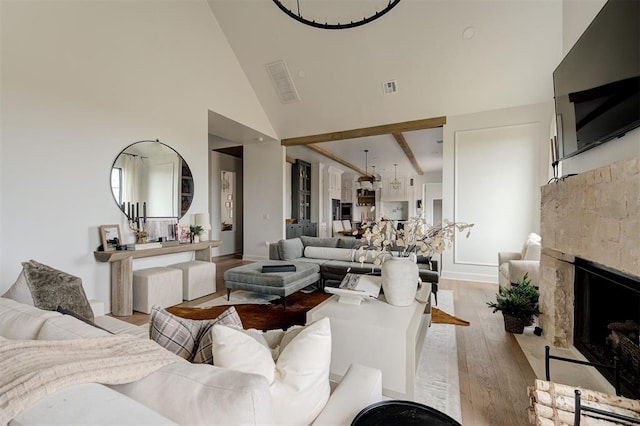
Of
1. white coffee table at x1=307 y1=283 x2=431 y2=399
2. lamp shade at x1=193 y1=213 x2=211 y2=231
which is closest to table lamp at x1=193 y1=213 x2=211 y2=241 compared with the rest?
lamp shade at x1=193 y1=213 x2=211 y2=231

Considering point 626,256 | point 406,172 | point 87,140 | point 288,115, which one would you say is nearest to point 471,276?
point 626,256

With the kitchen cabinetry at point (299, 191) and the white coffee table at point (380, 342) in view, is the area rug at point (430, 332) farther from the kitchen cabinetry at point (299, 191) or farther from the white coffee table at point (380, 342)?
the kitchen cabinetry at point (299, 191)

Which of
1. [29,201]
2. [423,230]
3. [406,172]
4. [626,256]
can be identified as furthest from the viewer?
[406,172]

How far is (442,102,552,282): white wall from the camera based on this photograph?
461 cm

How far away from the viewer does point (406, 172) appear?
1156cm

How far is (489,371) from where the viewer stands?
2156 mm

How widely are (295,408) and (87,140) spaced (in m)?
3.72

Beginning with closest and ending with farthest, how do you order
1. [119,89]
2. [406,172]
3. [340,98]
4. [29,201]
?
1. [29,201]
2. [119,89]
3. [340,98]
4. [406,172]

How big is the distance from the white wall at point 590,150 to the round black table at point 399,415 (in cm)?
170

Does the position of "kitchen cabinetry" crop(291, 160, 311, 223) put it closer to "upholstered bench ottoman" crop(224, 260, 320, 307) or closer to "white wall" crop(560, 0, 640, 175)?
"upholstered bench ottoman" crop(224, 260, 320, 307)

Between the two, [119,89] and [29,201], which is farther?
[119,89]

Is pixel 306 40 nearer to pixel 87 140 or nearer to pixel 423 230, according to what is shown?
pixel 87 140

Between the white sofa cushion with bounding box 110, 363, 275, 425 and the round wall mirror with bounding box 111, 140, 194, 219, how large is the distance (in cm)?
350

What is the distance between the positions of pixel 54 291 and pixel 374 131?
518 cm
